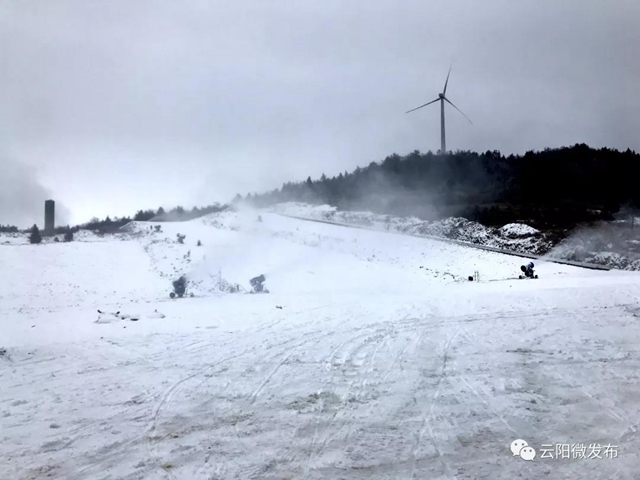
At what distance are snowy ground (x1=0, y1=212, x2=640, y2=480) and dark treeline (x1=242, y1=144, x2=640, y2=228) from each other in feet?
77.9

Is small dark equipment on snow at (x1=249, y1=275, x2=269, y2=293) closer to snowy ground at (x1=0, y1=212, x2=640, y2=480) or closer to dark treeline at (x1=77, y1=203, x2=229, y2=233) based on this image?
snowy ground at (x1=0, y1=212, x2=640, y2=480)

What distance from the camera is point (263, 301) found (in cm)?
1423

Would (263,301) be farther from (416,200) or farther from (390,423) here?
(416,200)

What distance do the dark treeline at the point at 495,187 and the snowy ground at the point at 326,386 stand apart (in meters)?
23.7

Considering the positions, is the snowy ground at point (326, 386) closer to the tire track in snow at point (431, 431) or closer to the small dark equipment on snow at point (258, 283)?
the tire track in snow at point (431, 431)

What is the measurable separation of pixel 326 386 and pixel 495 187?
→ 45217 millimetres

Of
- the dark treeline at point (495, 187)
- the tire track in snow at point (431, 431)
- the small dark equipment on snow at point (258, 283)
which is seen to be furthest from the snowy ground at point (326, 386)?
the dark treeline at point (495, 187)

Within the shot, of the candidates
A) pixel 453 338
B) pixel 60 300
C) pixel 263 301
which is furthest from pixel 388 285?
pixel 60 300

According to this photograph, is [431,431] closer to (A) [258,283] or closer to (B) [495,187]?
(A) [258,283]

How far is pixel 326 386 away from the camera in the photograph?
22.1 ft

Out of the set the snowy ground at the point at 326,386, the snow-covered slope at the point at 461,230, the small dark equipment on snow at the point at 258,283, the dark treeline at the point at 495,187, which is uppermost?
the dark treeline at the point at 495,187

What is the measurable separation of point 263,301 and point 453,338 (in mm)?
6614

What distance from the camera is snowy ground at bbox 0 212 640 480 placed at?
4.63 m

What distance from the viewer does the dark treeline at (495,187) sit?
3697cm
